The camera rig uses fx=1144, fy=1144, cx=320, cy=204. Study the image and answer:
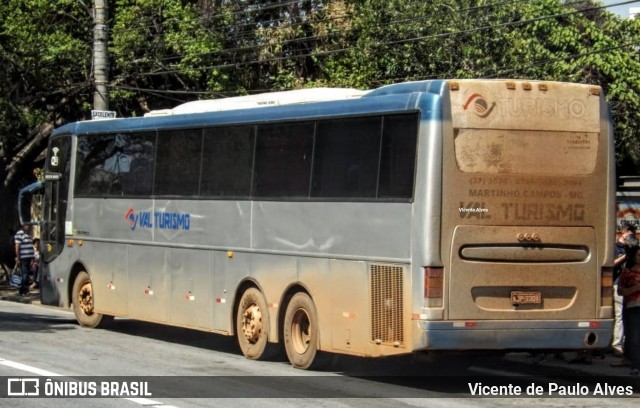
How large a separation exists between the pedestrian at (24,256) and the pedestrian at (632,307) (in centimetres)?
1915

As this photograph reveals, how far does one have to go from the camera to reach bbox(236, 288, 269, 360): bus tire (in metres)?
15.5

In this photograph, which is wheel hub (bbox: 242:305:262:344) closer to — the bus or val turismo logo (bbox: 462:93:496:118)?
the bus

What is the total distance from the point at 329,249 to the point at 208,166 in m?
3.35

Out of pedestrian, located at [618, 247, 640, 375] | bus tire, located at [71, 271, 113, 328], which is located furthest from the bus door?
pedestrian, located at [618, 247, 640, 375]

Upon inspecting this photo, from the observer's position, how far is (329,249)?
14.0 meters

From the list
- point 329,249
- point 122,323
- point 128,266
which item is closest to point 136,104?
point 122,323

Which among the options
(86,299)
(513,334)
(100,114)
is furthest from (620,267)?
(100,114)

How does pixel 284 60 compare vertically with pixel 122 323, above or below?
above

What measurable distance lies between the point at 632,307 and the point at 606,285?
88 cm

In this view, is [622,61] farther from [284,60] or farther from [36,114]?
[36,114]

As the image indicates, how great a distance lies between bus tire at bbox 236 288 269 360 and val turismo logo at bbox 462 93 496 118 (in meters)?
4.45

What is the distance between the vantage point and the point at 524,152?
41.3 feet

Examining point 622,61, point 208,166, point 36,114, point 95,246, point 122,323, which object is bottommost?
point 122,323

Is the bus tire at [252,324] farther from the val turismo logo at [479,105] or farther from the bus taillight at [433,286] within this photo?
the val turismo logo at [479,105]
